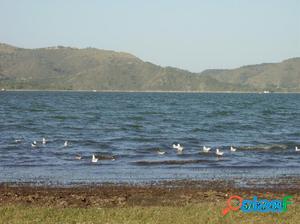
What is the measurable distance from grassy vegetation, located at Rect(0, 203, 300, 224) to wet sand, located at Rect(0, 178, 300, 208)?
1.44 metres

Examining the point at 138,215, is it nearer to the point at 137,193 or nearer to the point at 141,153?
the point at 137,193

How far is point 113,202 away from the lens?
15.2 meters

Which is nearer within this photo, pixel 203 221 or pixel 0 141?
pixel 203 221

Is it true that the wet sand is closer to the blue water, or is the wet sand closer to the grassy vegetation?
the grassy vegetation

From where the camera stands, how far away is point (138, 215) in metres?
12.7

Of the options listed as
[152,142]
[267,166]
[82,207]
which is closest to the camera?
[82,207]

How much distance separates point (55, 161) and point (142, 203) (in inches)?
486

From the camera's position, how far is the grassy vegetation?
12117mm

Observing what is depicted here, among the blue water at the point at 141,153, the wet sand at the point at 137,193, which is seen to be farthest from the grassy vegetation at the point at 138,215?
the blue water at the point at 141,153

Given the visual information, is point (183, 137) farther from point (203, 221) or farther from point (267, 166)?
point (203, 221)

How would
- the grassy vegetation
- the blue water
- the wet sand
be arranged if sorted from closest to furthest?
the grassy vegetation < the wet sand < the blue water

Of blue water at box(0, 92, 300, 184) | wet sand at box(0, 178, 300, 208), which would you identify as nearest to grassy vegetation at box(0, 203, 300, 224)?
wet sand at box(0, 178, 300, 208)

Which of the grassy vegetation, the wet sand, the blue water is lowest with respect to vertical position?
the blue water

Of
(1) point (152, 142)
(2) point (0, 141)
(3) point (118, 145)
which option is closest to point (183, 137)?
(1) point (152, 142)
